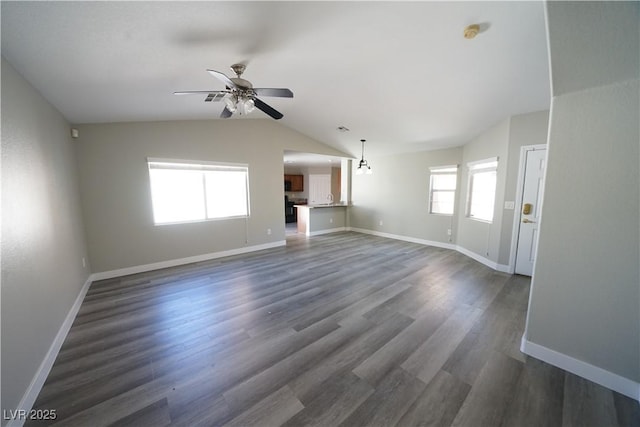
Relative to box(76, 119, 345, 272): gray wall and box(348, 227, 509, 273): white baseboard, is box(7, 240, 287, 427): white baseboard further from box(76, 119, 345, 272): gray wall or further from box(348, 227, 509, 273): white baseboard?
box(348, 227, 509, 273): white baseboard

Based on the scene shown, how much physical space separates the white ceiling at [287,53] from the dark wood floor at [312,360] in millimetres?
2427

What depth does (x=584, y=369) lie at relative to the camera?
1702mm

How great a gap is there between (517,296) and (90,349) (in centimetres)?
474

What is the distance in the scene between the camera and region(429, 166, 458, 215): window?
5.31 meters

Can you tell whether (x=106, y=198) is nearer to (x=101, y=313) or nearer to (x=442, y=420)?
(x=101, y=313)

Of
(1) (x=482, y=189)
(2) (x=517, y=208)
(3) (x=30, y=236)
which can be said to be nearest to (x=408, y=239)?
(1) (x=482, y=189)

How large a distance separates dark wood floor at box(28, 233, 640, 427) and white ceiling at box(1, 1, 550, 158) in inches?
95.5

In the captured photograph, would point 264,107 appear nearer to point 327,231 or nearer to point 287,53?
point 287,53

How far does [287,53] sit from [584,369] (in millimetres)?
3782

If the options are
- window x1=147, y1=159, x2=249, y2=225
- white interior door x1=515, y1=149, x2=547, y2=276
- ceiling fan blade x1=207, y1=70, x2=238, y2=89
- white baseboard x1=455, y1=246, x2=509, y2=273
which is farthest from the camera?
window x1=147, y1=159, x2=249, y2=225

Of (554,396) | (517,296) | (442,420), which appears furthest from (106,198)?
(517,296)

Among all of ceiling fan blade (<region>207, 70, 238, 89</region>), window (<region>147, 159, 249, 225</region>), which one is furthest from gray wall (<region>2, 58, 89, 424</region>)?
ceiling fan blade (<region>207, 70, 238, 89</region>)

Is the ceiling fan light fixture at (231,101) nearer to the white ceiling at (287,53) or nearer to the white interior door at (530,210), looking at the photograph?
the white ceiling at (287,53)

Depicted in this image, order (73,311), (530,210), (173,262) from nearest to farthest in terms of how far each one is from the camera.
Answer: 1. (73,311)
2. (530,210)
3. (173,262)
